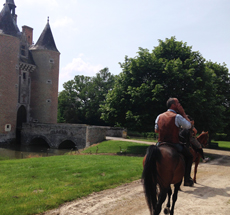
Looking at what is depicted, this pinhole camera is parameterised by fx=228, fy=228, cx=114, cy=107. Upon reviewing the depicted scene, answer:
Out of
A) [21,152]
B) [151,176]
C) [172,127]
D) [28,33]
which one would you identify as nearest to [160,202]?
[151,176]

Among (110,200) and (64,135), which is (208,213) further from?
(64,135)

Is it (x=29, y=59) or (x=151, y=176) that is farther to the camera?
Answer: (x=29, y=59)

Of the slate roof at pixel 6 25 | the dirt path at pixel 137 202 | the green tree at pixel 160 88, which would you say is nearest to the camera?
the dirt path at pixel 137 202

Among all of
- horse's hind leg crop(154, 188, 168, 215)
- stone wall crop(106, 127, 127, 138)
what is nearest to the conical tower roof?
stone wall crop(106, 127, 127, 138)

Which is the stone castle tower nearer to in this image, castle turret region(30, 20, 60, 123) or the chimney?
castle turret region(30, 20, 60, 123)

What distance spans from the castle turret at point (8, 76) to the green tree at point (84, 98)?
19215mm

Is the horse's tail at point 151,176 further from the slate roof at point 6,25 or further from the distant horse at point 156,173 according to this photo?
the slate roof at point 6,25

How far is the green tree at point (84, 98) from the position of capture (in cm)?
5406

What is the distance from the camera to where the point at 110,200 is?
6.39 meters

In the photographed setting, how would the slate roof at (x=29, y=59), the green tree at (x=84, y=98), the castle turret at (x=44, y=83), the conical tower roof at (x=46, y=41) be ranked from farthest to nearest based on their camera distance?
the green tree at (x=84, y=98), the conical tower roof at (x=46, y=41), the castle turret at (x=44, y=83), the slate roof at (x=29, y=59)

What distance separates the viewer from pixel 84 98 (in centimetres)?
5606

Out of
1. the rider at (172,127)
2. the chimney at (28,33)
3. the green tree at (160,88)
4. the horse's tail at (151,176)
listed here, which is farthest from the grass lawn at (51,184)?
the chimney at (28,33)

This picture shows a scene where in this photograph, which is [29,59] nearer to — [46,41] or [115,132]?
[46,41]

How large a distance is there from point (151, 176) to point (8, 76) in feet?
116
